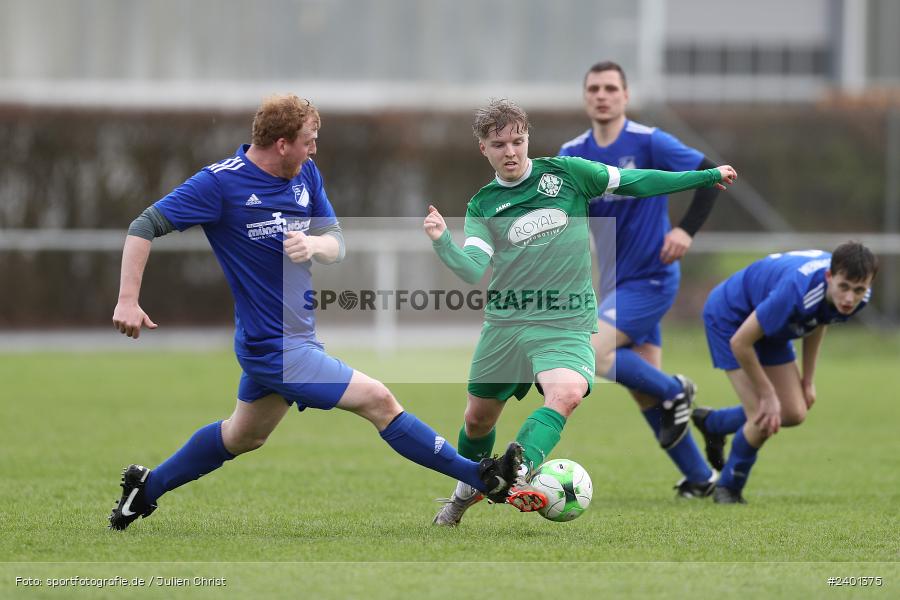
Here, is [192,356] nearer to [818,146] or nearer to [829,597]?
[818,146]

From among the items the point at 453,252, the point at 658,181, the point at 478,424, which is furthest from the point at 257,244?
the point at 658,181

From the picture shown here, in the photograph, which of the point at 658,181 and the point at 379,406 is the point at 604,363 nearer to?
the point at 658,181

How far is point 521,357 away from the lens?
19.0ft

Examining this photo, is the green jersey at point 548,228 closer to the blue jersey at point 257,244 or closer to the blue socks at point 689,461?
the blue jersey at point 257,244

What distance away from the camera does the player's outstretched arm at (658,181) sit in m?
5.76

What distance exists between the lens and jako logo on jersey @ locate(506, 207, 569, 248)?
584 cm

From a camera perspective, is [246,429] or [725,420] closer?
[246,429]

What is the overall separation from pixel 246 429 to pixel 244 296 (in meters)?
0.62

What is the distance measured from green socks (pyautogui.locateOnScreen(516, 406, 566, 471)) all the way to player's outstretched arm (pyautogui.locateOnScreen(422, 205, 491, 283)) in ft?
2.23

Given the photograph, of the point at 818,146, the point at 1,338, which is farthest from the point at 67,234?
the point at 818,146

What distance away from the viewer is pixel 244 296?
554 centimetres

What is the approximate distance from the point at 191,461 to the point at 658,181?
2522 mm

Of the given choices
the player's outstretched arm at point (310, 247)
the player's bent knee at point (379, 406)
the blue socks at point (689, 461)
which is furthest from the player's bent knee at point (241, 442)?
the blue socks at point (689, 461)

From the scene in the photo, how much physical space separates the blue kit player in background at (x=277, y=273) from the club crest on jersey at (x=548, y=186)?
0.98 metres
